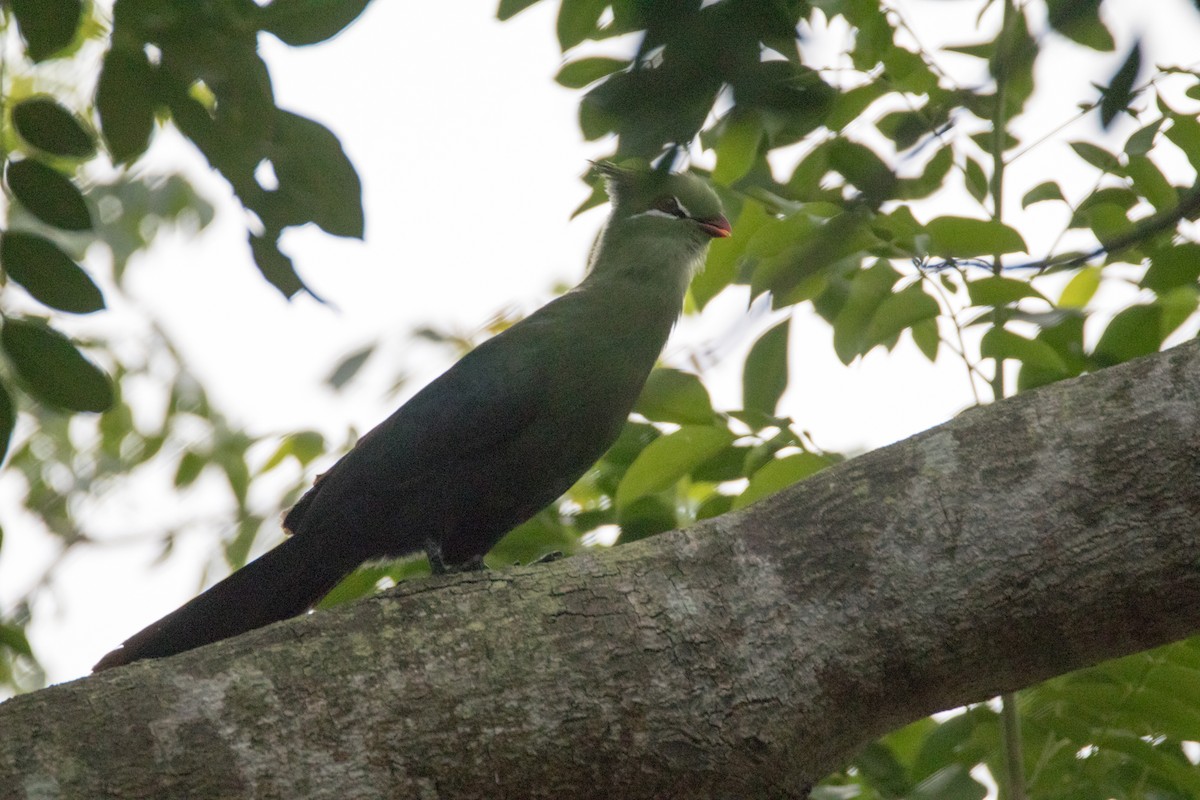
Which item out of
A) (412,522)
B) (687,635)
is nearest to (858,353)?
(687,635)

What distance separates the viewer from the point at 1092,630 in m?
2.08

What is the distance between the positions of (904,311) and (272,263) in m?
1.33

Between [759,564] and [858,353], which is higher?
[858,353]

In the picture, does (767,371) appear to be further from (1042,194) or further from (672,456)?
(1042,194)

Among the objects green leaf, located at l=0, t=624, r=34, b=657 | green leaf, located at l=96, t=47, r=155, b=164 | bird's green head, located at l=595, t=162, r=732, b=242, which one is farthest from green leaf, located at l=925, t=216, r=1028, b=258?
green leaf, located at l=0, t=624, r=34, b=657

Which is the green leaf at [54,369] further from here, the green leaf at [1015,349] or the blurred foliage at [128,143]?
the green leaf at [1015,349]

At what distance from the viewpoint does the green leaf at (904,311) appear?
258 cm

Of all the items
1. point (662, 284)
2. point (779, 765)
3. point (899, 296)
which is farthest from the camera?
point (662, 284)

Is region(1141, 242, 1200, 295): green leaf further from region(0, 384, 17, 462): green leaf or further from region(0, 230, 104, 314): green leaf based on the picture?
region(0, 384, 17, 462): green leaf

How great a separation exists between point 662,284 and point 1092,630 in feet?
5.99

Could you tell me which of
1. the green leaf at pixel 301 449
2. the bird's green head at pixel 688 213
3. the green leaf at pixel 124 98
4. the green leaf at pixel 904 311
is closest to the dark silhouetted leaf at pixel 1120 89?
the green leaf at pixel 904 311

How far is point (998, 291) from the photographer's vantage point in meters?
2.46

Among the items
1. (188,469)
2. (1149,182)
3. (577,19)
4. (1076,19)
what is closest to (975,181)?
(1149,182)

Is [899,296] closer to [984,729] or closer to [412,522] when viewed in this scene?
[984,729]
